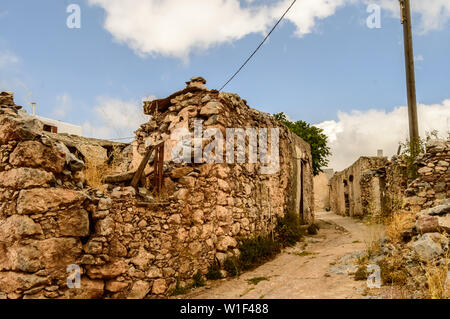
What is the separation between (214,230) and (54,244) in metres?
2.51

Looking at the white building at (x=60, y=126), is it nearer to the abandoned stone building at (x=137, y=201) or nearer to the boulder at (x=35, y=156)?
the abandoned stone building at (x=137, y=201)

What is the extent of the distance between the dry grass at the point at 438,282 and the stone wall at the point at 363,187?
272 inches

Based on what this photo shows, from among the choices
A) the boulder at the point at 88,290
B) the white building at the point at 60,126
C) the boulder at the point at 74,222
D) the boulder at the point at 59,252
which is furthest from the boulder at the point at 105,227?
the white building at the point at 60,126

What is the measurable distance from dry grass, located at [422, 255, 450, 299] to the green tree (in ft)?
44.0

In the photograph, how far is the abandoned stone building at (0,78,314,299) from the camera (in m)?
3.40

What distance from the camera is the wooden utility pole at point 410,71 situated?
8.33 m

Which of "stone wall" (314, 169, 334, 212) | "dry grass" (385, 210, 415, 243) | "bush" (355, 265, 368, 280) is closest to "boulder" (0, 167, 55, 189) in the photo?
"bush" (355, 265, 368, 280)

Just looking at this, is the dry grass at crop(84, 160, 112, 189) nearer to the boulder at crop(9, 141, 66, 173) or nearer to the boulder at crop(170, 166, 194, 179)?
the boulder at crop(9, 141, 66, 173)
